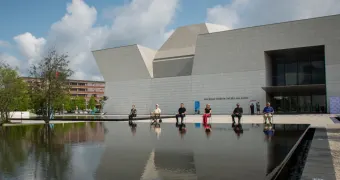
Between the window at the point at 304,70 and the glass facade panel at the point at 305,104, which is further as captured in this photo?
the glass facade panel at the point at 305,104

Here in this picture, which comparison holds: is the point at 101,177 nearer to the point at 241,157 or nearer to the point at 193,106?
the point at 241,157

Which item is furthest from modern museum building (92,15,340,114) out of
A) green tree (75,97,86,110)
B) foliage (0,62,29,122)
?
green tree (75,97,86,110)

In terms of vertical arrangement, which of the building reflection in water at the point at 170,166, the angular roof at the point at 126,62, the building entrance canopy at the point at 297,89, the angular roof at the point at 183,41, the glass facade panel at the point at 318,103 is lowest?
the building reflection in water at the point at 170,166

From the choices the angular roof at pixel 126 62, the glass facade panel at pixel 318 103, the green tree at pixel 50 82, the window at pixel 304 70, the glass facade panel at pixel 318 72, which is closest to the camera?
the green tree at pixel 50 82

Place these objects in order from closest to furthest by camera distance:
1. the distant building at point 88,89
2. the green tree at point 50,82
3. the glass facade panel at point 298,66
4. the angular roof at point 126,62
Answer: the green tree at point 50,82
the glass facade panel at point 298,66
the angular roof at point 126,62
the distant building at point 88,89

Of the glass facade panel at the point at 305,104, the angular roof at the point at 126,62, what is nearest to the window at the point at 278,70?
the glass facade panel at the point at 305,104

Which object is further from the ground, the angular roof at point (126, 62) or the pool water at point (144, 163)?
the angular roof at point (126, 62)

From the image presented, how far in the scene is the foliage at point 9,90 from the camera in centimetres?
2245

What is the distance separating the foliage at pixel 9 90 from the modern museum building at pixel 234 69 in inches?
862

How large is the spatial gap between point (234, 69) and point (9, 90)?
82.2 feet

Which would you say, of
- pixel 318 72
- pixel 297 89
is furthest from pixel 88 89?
pixel 318 72

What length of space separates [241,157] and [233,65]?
32.5 metres

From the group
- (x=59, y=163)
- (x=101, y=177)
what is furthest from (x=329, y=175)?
(x=59, y=163)

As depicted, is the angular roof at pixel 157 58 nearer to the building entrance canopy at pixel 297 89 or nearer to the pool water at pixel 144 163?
the building entrance canopy at pixel 297 89
